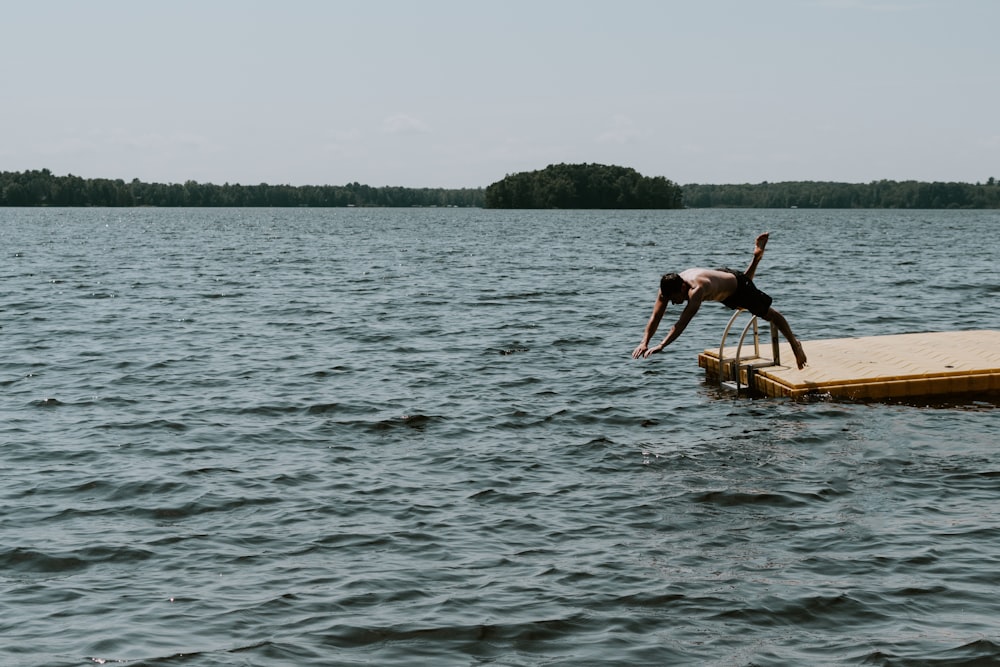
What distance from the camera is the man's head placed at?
548 inches

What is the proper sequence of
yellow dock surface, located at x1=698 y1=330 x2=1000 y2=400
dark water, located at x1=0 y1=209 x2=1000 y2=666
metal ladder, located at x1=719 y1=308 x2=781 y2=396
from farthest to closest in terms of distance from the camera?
metal ladder, located at x1=719 y1=308 x2=781 y2=396 < yellow dock surface, located at x1=698 y1=330 x2=1000 y2=400 < dark water, located at x1=0 y1=209 x2=1000 y2=666

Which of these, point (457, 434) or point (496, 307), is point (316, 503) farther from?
point (496, 307)

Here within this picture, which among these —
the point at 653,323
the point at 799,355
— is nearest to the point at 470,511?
the point at 653,323

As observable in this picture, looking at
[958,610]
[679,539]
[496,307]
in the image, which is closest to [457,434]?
[679,539]

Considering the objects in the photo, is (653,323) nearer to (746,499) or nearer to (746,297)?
(746,297)

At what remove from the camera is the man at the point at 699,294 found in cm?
1384

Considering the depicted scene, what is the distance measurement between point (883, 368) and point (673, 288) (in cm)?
439

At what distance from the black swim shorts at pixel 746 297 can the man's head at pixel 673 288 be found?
113 centimetres

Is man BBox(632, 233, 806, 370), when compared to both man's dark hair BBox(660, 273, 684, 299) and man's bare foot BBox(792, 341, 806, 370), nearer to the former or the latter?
man's dark hair BBox(660, 273, 684, 299)

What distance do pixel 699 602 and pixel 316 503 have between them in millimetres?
4371

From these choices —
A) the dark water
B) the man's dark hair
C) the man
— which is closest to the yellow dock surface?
the dark water

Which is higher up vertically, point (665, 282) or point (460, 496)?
point (665, 282)

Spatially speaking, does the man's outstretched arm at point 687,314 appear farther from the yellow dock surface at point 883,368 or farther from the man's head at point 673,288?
the yellow dock surface at point 883,368

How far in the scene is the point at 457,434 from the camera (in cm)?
1436
